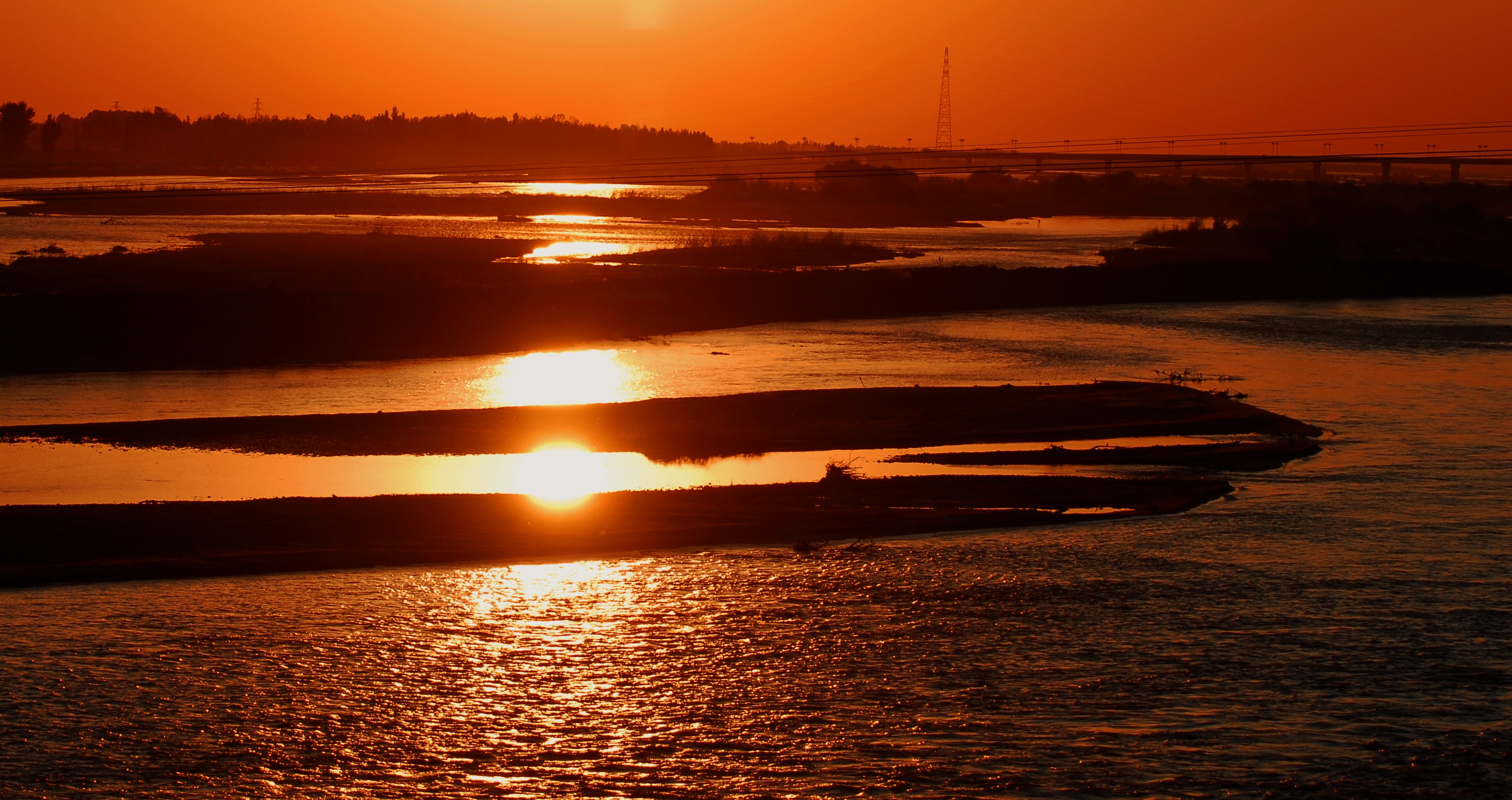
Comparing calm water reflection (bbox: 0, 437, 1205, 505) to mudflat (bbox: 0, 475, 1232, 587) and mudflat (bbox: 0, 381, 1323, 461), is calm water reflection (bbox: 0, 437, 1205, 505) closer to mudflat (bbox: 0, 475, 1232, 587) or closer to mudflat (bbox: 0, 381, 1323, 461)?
mudflat (bbox: 0, 381, 1323, 461)

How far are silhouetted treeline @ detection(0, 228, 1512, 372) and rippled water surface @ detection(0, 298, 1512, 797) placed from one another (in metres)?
26.6

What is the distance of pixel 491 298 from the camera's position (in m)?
46.9

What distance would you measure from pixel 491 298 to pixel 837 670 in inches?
1437

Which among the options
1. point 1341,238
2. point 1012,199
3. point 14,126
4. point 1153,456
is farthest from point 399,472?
point 14,126

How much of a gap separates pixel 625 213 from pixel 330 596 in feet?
357

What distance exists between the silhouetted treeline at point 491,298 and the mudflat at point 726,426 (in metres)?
12.8

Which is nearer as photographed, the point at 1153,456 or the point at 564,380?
the point at 1153,456

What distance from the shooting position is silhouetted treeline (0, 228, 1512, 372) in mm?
39375

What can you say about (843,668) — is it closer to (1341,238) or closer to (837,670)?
(837,670)

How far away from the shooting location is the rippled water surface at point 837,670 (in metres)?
10.4

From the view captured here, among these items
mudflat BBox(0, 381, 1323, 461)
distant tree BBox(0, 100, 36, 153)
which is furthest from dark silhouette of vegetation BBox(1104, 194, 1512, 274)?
distant tree BBox(0, 100, 36, 153)

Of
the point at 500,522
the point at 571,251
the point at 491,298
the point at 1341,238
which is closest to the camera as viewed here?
the point at 500,522

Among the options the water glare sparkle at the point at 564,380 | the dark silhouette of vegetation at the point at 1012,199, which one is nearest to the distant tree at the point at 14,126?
the dark silhouette of vegetation at the point at 1012,199

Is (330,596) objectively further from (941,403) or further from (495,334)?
(495,334)
